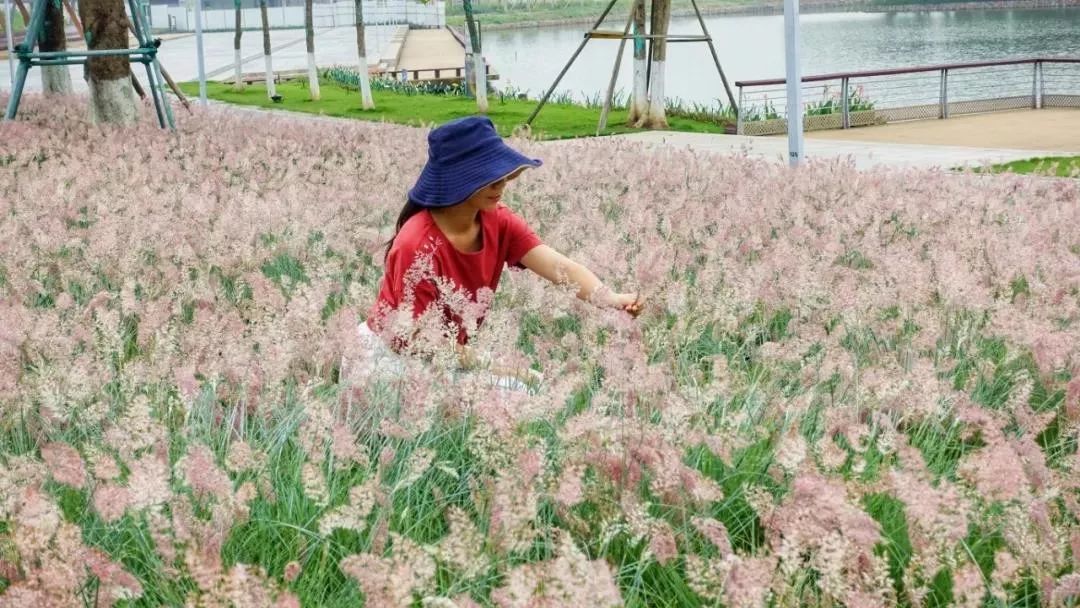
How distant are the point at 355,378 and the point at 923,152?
479 inches

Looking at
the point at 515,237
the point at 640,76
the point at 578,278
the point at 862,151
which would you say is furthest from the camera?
the point at 640,76

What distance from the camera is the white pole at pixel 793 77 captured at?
9234mm

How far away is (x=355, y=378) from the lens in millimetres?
3164

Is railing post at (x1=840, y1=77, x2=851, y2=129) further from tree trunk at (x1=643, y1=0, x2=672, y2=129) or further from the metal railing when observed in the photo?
tree trunk at (x1=643, y1=0, x2=672, y2=129)

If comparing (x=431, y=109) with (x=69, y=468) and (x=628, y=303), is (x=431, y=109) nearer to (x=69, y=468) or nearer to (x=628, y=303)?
(x=628, y=303)

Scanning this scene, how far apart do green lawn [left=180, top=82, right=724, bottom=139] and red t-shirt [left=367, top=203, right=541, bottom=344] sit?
11953mm

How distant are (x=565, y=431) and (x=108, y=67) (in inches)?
435

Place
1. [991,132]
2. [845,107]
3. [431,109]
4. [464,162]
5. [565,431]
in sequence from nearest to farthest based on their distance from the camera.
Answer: [565,431]
[464,162]
[991,132]
[845,107]
[431,109]

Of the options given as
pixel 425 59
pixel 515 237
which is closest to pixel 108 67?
pixel 515 237

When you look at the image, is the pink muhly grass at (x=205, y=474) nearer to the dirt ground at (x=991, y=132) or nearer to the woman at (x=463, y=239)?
the woman at (x=463, y=239)

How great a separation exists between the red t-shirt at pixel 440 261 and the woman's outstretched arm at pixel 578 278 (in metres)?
0.05

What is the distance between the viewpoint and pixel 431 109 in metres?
24.7

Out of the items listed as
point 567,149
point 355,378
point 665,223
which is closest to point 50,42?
point 567,149

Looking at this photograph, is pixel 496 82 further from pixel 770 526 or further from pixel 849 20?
pixel 849 20
